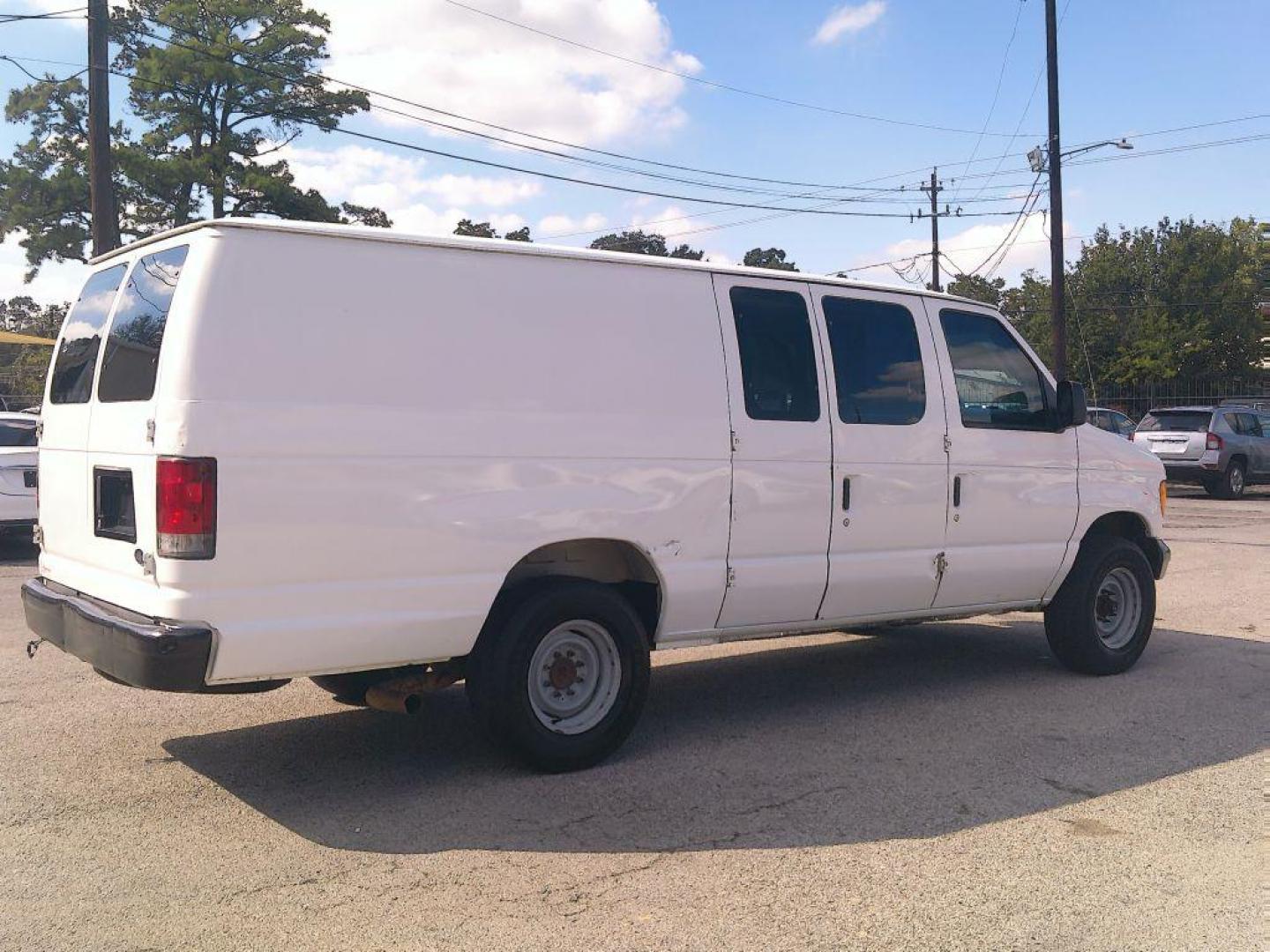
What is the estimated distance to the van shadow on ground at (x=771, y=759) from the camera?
180 inches

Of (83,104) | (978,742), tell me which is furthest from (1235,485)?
(83,104)

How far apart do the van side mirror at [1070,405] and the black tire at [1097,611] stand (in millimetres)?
843

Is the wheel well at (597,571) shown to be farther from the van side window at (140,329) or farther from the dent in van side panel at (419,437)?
the van side window at (140,329)

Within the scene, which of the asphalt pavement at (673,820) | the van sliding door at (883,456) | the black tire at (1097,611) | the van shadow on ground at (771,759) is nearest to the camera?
the asphalt pavement at (673,820)

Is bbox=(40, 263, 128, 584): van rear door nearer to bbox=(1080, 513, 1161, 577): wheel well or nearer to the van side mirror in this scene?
the van side mirror

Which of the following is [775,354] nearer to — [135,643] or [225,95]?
[135,643]

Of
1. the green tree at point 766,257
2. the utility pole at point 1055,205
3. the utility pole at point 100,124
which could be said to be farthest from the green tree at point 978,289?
the utility pole at point 100,124

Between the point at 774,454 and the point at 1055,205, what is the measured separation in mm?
21266

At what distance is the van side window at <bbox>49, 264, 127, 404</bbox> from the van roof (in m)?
0.13

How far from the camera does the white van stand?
4.34 metres

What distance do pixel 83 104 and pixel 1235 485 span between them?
3261 centimetres

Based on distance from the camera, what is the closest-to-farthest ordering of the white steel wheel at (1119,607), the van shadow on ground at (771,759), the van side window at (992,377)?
the van shadow on ground at (771,759) < the van side window at (992,377) < the white steel wheel at (1119,607)

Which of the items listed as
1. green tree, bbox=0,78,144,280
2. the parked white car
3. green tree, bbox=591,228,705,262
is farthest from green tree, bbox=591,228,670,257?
the parked white car

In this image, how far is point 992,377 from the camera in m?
6.95
